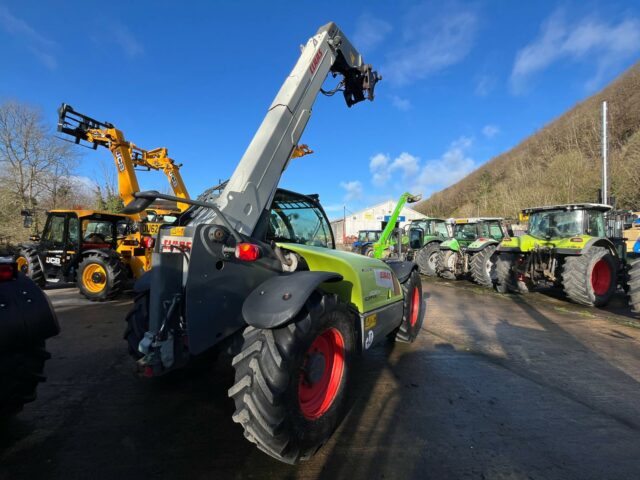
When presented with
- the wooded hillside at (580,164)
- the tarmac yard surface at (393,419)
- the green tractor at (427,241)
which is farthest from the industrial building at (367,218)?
the tarmac yard surface at (393,419)

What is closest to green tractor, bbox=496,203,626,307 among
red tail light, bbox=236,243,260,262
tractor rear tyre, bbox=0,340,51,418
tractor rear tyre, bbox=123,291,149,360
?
red tail light, bbox=236,243,260,262

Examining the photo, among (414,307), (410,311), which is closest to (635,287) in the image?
(414,307)

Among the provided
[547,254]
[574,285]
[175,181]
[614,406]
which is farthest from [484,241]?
[175,181]

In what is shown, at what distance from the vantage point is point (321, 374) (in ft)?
8.68

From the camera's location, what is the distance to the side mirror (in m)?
14.1

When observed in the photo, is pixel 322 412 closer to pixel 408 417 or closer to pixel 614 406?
pixel 408 417

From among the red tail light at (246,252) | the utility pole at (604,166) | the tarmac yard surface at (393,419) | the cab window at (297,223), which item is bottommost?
the tarmac yard surface at (393,419)

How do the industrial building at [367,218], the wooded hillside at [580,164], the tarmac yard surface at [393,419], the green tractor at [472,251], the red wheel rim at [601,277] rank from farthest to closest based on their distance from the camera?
the industrial building at [367,218] < the wooded hillside at [580,164] < the green tractor at [472,251] < the red wheel rim at [601,277] < the tarmac yard surface at [393,419]

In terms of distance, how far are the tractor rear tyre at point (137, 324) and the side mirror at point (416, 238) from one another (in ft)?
39.0

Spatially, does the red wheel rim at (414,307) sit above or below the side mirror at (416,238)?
below

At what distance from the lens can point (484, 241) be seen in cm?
1098

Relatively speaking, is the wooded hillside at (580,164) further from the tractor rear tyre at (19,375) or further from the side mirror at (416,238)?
the tractor rear tyre at (19,375)

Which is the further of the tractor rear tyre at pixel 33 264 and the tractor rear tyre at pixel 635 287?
the tractor rear tyre at pixel 33 264

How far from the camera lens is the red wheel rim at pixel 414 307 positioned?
4980 millimetres
